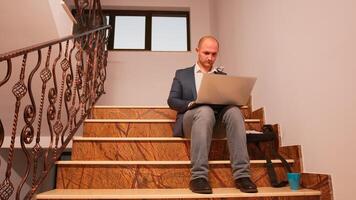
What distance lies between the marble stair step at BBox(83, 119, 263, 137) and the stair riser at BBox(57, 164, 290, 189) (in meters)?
0.54

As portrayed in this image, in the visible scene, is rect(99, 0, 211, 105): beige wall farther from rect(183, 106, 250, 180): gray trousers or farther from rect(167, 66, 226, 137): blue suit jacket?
rect(183, 106, 250, 180): gray trousers

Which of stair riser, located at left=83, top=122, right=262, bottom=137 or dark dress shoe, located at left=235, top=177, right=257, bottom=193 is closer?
dark dress shoe, located at left=235, top=177, right=257, bottom=193

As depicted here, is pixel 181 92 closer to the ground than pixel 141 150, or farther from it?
farther from it

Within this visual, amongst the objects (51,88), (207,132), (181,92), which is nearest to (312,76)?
(207,132)

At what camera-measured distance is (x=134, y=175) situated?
158 centimetres

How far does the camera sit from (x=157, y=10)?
4.14m

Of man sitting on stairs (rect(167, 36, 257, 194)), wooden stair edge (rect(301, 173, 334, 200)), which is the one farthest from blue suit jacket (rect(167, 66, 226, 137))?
wooden stair edge (rect(301, 173, 334, 200))

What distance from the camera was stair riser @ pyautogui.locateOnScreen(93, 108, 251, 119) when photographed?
2.43m

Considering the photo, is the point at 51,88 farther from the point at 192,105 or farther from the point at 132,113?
the point at 132,113

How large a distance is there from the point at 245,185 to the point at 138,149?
0.70 m

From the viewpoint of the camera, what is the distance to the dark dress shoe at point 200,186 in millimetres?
1354

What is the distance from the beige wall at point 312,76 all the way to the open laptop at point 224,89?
34 centimetres

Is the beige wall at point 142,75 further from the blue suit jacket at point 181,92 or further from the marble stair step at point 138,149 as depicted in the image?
the marble stair step at point 138,149

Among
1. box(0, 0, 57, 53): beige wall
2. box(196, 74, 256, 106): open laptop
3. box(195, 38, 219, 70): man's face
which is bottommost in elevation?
box(196, 74, 256, 106): open laptop
